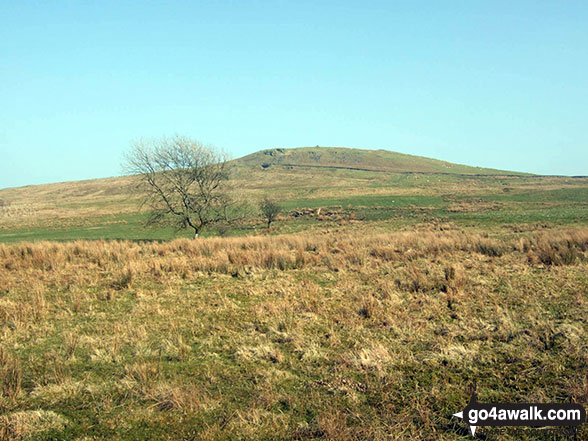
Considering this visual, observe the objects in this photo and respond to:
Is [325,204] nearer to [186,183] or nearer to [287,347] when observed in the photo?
[186,183]

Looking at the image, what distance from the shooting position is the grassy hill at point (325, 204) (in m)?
48.8

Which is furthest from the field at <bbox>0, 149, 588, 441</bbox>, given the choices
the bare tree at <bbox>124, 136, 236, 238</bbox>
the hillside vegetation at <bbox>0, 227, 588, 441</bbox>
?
the bare tree at <bbox>124, 136, 236, 238</bbox>

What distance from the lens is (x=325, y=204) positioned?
81.9 metres

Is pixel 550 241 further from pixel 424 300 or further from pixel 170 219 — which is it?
pixel 170 219

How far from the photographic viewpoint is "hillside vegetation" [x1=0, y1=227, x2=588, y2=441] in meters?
5.34

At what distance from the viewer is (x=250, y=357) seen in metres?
7.42

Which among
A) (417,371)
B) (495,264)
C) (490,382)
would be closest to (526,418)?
(490,382)

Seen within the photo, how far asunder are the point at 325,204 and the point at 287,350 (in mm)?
74569

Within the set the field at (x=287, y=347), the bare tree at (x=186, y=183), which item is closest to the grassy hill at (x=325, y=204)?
the bare tree at (x=186, y=183)

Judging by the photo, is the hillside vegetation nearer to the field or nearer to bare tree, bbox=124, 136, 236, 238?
the field

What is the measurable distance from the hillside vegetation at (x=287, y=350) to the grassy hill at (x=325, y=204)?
25189 millimetres

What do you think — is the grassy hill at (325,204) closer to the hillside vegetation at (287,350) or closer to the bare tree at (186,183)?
the bare tree at (186,183)

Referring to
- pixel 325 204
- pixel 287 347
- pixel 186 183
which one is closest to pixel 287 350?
pixel 287 347

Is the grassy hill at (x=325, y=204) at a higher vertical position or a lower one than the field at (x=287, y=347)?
higher
